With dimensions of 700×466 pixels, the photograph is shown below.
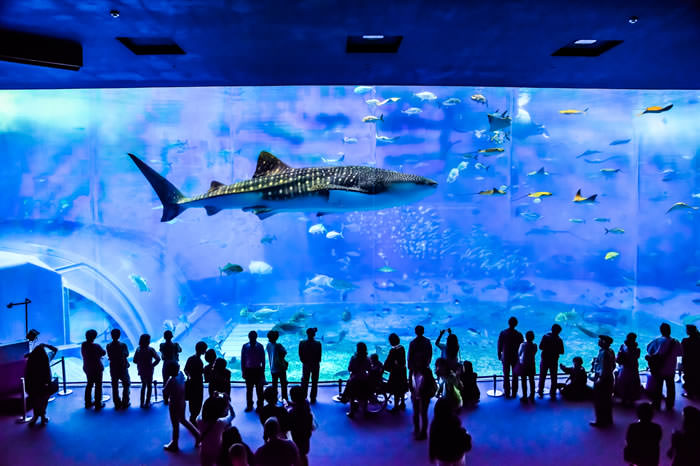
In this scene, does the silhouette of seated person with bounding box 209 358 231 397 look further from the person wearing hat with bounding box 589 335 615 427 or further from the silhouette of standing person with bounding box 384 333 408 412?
the person wearing hat with bounding box 589 335 615 427

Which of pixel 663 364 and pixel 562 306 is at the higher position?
pixel 663 364

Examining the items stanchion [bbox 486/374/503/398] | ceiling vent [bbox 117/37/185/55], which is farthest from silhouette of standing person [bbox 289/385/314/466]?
ceiling vent [bbox 117/37/185/55]

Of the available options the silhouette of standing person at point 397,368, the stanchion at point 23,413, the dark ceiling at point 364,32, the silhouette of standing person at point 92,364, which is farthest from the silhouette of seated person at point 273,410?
the stanchion at point 23,413

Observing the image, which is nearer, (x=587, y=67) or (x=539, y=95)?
(x=587, y=67)

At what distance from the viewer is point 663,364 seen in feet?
16.8

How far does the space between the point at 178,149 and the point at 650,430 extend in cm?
1651

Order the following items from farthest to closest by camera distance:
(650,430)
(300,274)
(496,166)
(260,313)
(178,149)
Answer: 1. (496,166)
2. (300,274)
3. (178,149)
4. (260,313)
5. (650,430)

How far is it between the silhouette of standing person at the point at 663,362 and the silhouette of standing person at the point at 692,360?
0.61ft

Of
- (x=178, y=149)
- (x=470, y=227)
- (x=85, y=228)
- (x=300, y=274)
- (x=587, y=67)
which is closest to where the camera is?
(x=587, y=67)

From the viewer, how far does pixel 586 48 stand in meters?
5.06

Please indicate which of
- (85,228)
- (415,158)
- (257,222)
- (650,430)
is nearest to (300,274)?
(257,222)

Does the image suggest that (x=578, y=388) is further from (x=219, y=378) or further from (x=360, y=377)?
(x=219, y=378)

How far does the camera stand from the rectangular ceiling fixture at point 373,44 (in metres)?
4.63

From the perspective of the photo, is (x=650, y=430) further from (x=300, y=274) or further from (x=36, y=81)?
(x=300, y=274)
